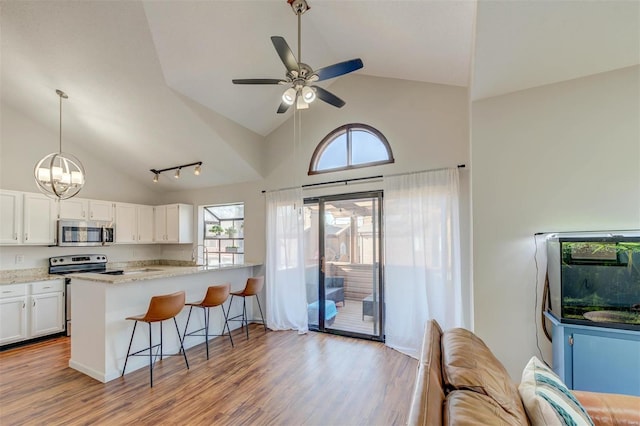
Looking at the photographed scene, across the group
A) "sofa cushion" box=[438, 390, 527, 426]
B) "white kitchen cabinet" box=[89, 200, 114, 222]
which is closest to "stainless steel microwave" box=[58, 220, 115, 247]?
"white kitchen cabinet" box=[89, 200, 114, 222]

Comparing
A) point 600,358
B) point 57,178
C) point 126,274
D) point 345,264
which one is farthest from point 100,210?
point 600,358

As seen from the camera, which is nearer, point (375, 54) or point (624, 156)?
point (624, 156)

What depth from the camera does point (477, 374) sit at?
49.6 inches

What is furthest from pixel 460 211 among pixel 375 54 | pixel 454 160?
pixel 375 54

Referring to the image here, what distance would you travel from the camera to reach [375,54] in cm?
331

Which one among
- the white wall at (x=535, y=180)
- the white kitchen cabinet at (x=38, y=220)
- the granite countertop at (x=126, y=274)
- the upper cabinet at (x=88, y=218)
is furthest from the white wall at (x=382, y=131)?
the white kitchen cabinet at (x=38, y=220)

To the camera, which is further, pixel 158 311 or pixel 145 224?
pixel 145 224

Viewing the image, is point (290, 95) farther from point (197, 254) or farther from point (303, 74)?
point (197, 254)

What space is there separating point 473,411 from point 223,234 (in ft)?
17.3

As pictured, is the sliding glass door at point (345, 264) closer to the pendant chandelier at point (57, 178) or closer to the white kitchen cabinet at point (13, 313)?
the pendant chandelier at point (57, 178)

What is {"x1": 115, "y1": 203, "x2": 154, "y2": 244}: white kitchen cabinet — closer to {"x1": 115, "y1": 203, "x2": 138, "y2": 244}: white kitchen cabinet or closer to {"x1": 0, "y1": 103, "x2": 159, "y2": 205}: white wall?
{"x1": 115, "y1": 203, "x2": 138, "y2": 244}: white kitchen cabinet

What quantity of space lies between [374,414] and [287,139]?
3.91 metres

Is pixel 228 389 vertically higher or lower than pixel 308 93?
lower

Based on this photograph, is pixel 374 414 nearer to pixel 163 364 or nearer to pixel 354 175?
pixel 163 364
